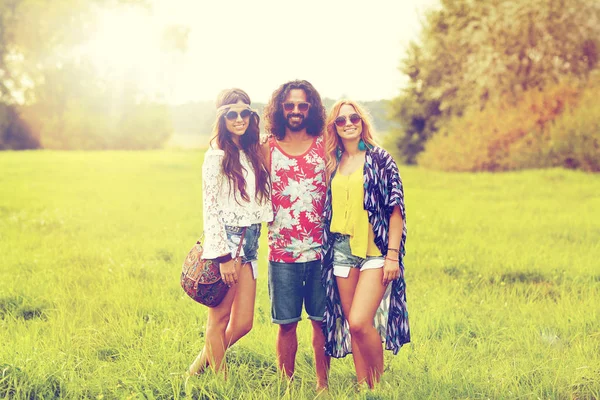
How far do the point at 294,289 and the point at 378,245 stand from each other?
Answer: 690 millimetres

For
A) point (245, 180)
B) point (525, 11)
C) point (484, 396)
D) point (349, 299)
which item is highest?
point (525, 11)

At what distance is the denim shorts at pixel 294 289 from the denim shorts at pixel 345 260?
0.20 m

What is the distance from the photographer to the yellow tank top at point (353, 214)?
400 centimetres

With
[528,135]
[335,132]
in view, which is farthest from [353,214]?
[528,135]

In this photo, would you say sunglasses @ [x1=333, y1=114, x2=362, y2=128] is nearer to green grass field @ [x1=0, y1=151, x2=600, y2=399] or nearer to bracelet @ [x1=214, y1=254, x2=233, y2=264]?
bracelet @ [x1=214, y1=254, x2=233, y2=264]

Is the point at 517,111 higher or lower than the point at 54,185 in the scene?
higher

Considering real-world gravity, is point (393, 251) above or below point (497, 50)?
below

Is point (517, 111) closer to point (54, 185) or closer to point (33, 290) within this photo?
point (54, 185)

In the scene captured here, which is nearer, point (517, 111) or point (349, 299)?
point (349, 299)

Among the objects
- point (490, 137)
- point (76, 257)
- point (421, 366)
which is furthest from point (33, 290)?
point (490, 137)

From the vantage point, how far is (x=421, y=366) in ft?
14.7

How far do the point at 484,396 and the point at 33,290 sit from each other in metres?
4.91

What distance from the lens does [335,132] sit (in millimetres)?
4246

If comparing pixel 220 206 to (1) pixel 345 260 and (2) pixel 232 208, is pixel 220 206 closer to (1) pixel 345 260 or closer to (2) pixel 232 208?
(2) pixel 232 208
